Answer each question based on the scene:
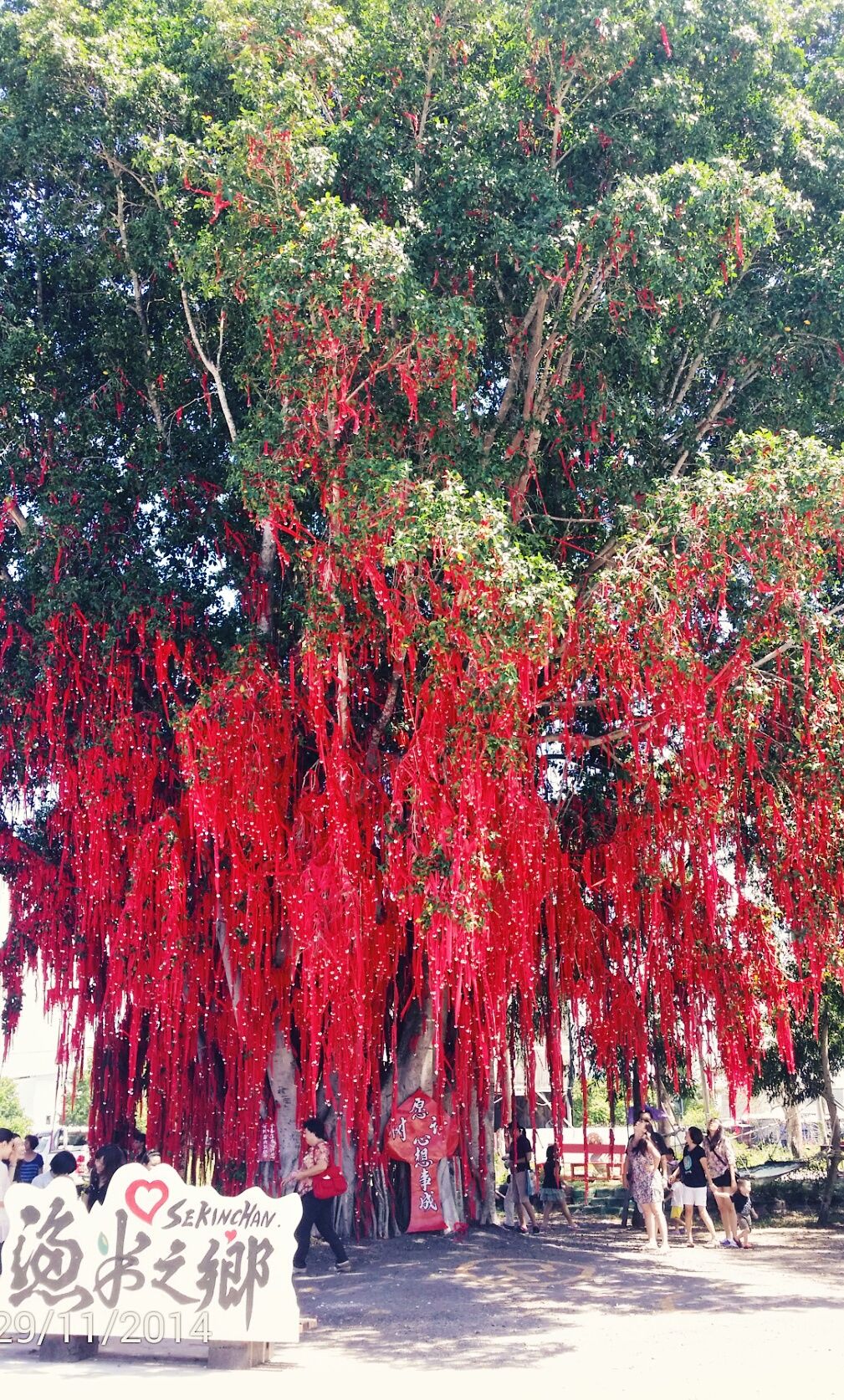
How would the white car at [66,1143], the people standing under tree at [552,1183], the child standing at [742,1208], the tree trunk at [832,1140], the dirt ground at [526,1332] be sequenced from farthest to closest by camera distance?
the white car at [66,1143]
the tree trunk at [832,1140]
the people standing under tree at [552,1183]
the child standing at [742,1208]
the dirt ground at [526,1332]

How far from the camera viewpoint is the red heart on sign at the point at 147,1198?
5227mm

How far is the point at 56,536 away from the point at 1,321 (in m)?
1.89

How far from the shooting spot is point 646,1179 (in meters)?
8.95

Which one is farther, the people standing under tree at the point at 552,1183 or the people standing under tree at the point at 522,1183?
the people standing under tree at the point at 552,1183

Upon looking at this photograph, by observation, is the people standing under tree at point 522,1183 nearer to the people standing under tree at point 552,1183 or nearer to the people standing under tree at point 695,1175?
the people standing under tree at point 552,1183

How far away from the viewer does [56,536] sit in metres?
8.73

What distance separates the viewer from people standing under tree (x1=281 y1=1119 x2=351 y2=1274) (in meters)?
7.54

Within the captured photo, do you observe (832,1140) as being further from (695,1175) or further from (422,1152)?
(422,1152)

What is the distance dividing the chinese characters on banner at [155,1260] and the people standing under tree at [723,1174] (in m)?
5.61

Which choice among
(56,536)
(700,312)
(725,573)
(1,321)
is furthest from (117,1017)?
(700,312)

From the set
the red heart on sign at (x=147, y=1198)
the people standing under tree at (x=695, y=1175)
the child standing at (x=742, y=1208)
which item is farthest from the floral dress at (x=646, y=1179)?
the red heart on sign at (x=147, y=1198)

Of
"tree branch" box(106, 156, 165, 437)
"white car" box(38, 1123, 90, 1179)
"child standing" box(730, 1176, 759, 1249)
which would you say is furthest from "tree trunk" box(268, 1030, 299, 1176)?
"white car" box(38, 1123, 90, 1179)
